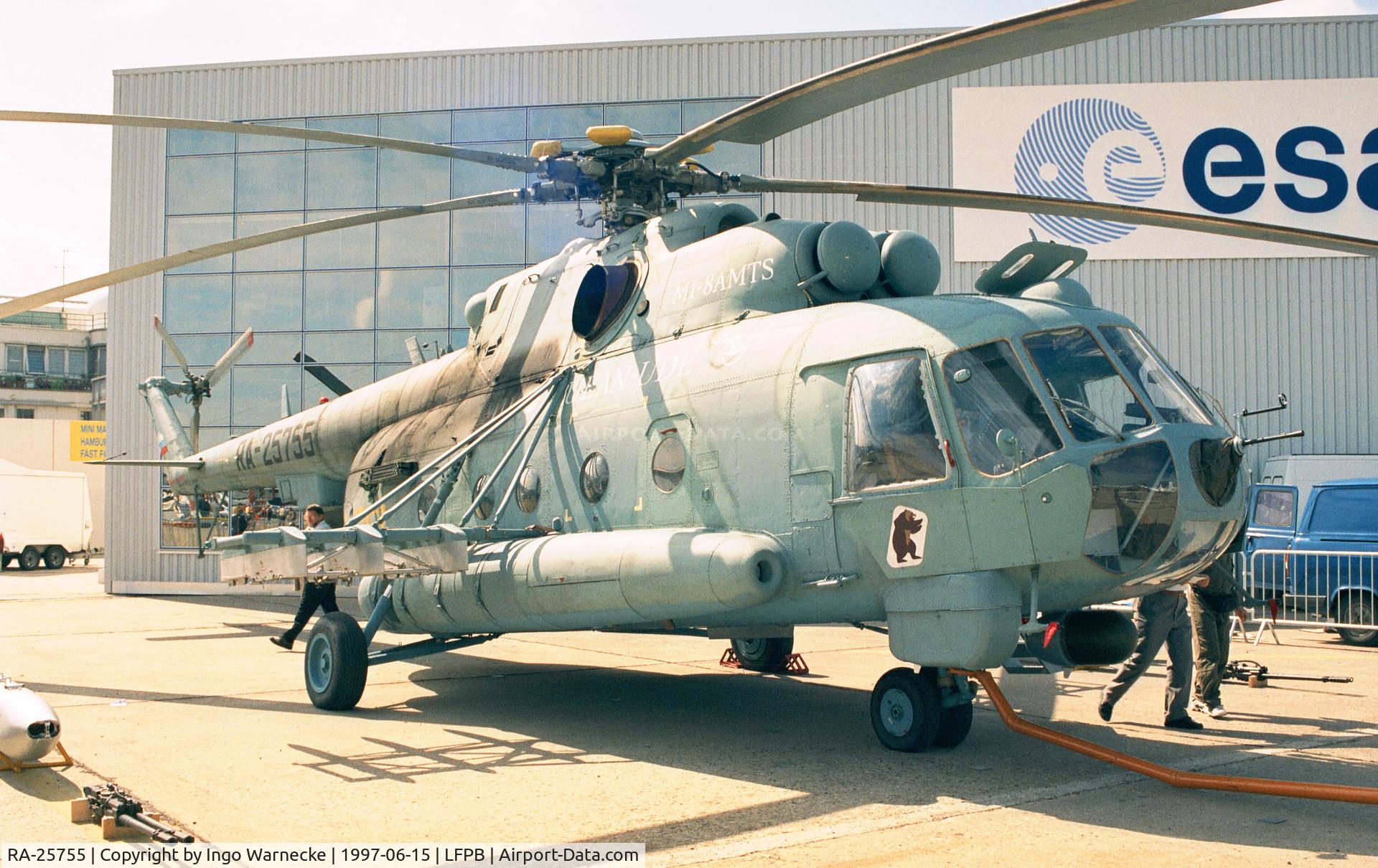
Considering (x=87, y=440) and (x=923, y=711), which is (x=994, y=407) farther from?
(x=87, y=440)

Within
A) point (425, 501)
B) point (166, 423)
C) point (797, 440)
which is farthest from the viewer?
point (166, 423)

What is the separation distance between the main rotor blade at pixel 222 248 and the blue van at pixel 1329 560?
11084mm

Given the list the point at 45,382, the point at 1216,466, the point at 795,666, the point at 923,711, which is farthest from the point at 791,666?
the point at 45,382

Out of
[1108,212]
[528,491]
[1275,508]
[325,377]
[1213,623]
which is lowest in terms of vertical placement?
[1213,623]

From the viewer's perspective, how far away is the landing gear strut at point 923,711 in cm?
725

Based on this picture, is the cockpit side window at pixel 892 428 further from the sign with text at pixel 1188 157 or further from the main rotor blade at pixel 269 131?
the sign with text at pixel 1188 157

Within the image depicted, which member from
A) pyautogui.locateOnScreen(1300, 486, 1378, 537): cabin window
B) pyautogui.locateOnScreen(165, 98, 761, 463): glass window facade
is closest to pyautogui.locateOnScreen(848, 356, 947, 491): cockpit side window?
pyautogui.locateOnScreen(1300, 486, 1378, 537): cabin window

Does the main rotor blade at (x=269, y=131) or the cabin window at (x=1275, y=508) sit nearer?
the main rotor blade at (x=269, y=131)

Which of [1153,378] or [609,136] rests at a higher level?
[609,136]

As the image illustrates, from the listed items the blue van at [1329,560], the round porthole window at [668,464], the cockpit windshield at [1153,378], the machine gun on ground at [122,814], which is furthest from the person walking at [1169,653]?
the blue van at [1329,560]

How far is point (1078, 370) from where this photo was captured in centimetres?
673

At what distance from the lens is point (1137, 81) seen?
869 inches

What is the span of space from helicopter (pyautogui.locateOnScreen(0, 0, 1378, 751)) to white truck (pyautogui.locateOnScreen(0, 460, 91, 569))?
94.7 ft

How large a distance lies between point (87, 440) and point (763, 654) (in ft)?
155
